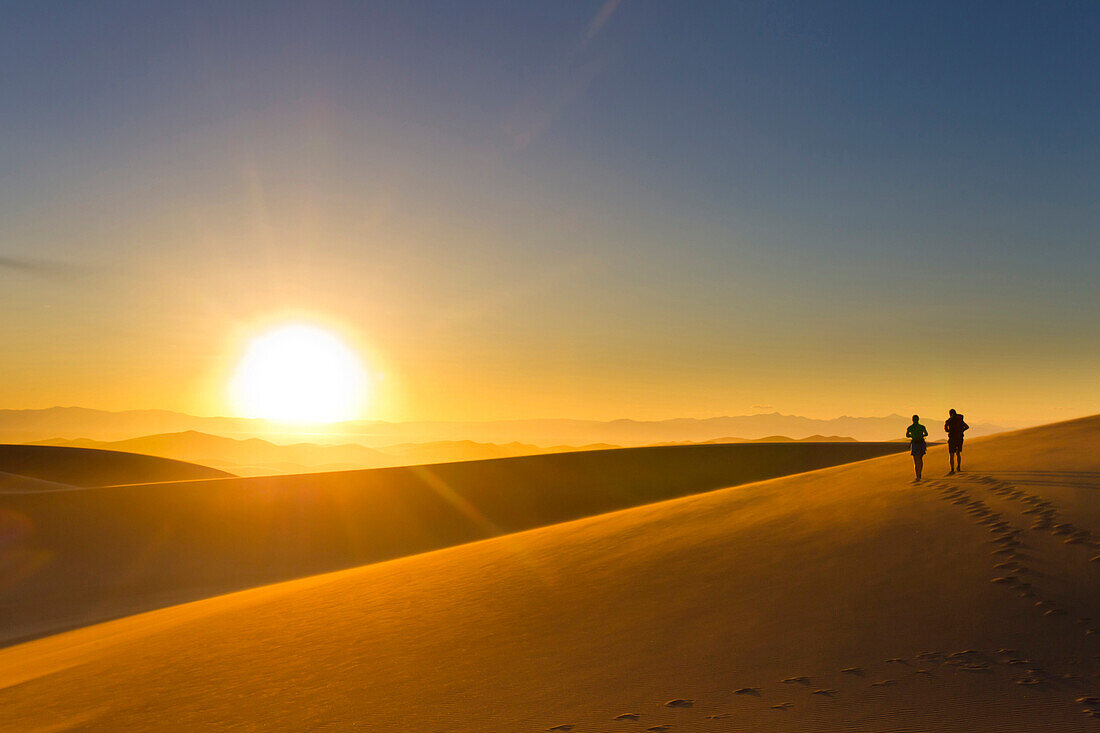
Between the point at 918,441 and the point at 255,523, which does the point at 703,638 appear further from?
the point at 255,523

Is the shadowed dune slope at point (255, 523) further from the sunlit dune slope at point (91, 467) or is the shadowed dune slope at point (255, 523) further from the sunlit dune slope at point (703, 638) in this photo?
the sunlit dune slope at point (91, 467)

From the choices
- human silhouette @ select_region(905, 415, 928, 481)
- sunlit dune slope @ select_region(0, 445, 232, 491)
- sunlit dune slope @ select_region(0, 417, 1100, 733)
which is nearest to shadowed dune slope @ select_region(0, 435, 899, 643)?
sunlit dune slope @ select_region(0, 417, 1100, 733)

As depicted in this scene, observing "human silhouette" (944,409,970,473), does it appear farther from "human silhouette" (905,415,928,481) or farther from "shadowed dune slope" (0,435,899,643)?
"shadowed dune slope" (0,435,899,643)

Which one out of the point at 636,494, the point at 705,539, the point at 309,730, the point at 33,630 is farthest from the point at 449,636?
the point at 636,494

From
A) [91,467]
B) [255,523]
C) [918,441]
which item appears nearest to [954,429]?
[918,441]

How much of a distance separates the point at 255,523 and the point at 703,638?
83.6ft

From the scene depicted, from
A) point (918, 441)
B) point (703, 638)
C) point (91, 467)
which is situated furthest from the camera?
point (91, 467)

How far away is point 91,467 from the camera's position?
5519 centimetres

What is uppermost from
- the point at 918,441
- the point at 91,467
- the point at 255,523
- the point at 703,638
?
the point at 918,441

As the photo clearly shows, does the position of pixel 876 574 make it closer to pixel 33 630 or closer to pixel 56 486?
pixel 33 630

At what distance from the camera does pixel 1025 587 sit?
7.32m

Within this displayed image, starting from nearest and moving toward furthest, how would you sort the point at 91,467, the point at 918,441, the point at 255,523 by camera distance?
the point at 918,441, the point at 255,523, the point at 91,467

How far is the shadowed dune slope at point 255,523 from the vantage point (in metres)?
22.3

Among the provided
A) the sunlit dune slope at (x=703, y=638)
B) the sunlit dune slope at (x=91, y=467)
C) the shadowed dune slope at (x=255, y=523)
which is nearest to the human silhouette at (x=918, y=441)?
the sunlit dune slope at (x=703, y=638)
